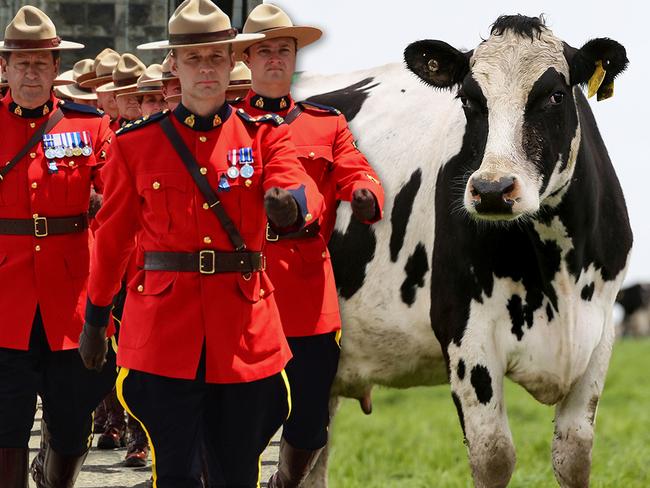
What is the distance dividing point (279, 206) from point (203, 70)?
2.31 feet

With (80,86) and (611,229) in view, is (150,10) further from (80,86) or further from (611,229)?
(611,229)

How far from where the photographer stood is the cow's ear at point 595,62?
6.61 metres

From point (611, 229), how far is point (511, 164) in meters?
1.14

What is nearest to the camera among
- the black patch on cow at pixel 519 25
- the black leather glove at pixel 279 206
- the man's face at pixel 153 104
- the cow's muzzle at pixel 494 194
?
the black leather glove at pixel 279 206

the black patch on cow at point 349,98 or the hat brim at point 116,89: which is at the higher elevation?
the black patch on cow at point 349,98

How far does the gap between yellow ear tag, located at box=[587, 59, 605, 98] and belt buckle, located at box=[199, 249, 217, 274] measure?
2.04 metres

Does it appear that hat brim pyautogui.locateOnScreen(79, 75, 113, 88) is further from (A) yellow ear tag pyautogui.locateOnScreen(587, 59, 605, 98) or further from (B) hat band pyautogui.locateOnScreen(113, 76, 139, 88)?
(A) yellow ear tag pyautogui.locateOnScreen(587, 59, 605, 98)

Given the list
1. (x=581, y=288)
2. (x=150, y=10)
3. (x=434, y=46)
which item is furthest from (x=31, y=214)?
(x=150, y=10)

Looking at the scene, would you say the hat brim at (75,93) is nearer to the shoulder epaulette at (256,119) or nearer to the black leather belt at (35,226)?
the black leather belt at (35,226)

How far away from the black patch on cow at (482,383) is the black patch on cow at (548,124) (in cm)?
86

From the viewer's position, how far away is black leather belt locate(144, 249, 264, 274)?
5.55m

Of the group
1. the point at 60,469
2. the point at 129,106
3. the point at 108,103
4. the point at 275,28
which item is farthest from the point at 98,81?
the point at 60,469

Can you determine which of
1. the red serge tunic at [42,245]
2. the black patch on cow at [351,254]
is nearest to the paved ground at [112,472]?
the black patch on cow at [351,254]

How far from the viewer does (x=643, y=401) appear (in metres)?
19.0
